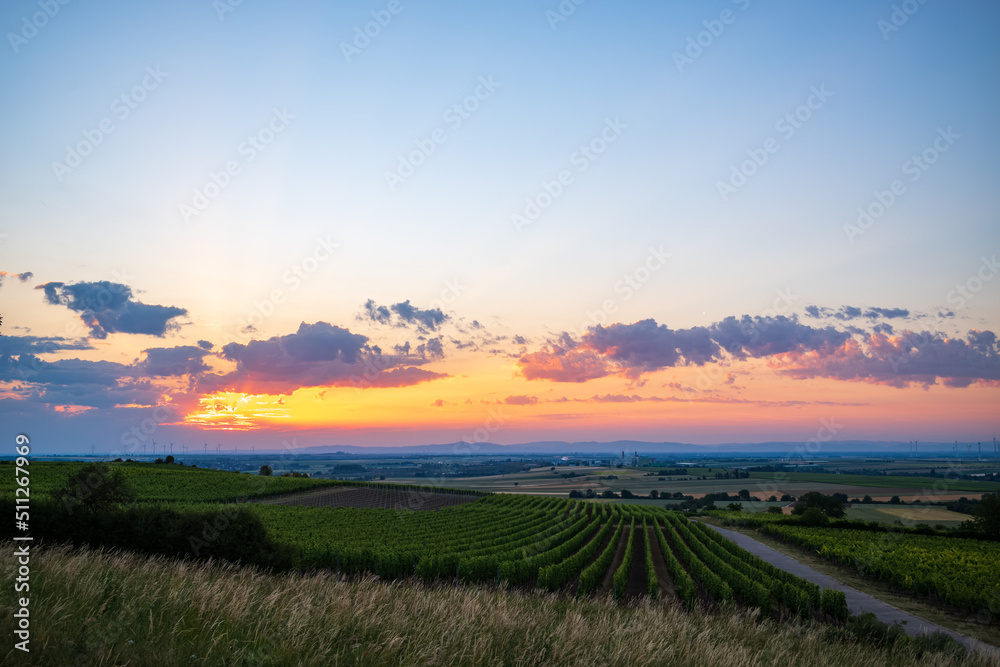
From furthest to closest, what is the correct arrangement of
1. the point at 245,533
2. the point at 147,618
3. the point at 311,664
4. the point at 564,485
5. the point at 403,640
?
the point at 564,485
the point at 245,533
the point at 403,640
the point at 147,618
the point at 311,664

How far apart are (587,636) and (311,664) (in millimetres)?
3545

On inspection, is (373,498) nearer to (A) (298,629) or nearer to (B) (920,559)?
(B) (920,559)

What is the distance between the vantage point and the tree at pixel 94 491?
74.3 ft

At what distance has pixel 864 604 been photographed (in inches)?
1356

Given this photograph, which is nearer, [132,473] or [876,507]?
[132,473]

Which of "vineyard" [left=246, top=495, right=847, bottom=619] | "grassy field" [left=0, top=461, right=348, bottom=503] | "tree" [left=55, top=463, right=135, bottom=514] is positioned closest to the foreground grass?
"tree" [left=55, top=463, right=135, bottom=514]

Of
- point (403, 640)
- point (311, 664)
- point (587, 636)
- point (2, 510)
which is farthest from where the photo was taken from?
point (2, 510)

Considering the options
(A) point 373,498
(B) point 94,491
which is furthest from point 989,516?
(B) point 94,491

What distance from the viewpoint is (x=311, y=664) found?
5.53m

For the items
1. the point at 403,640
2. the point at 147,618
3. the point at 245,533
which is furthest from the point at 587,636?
the point at 245,533

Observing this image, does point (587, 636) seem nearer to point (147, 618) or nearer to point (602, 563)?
point (147, 618)

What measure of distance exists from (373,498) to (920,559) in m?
75.9

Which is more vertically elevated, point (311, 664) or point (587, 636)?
point (311, 664)

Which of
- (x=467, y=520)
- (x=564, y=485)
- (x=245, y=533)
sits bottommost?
(x=564, y=485)
